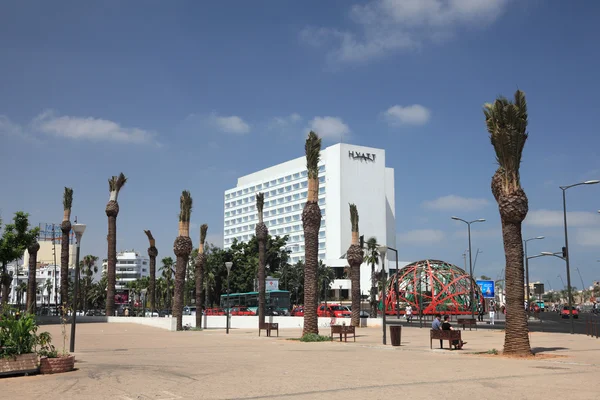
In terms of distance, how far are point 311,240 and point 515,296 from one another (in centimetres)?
1147

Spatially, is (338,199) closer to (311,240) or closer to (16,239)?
(16,239)

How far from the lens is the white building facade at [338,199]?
135625mm

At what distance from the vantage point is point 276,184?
156000 mm

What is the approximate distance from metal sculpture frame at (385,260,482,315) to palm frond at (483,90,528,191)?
47132 mm

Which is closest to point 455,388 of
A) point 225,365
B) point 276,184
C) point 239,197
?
point 225,365

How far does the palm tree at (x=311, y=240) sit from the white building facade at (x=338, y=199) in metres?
98.2

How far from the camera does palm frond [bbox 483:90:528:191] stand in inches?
752

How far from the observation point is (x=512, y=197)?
62.7 feet

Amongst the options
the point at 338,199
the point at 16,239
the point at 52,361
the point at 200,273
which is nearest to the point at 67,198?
the point at 16,239

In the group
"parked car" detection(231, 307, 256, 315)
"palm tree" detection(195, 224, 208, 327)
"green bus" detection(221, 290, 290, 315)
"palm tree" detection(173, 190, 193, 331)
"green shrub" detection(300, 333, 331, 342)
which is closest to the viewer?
"green shrub" detection(300, 333, 331, 342)

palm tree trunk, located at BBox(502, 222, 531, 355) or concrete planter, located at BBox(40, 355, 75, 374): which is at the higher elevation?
palm tree trunk, located at BBox(502, 222, 531, 355)

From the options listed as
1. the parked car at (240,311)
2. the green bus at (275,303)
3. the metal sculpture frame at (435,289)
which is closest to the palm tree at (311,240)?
the green bus at (275,303)

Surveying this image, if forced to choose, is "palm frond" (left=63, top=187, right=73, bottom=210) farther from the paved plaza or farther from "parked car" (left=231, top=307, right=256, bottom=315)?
the paved plaza

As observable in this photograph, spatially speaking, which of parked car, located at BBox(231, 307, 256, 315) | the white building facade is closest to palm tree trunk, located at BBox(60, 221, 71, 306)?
parked car, located at BBox(231, 307, 256, 315)
